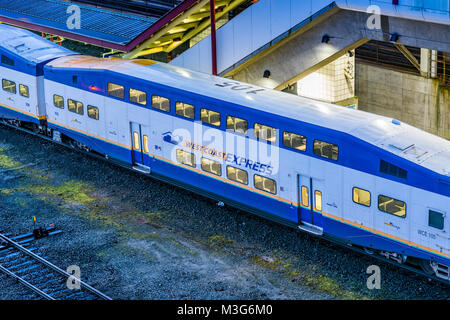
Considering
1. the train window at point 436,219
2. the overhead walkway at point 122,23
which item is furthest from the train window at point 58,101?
the train window at point 436,219

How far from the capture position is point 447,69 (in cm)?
3566

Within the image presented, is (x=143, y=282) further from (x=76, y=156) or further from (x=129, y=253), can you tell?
(x=76, y=156)

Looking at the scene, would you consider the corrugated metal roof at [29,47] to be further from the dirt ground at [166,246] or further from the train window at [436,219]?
the train window at [436,219]

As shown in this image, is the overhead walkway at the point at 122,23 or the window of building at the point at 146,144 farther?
the overhead walkway at the point at 122,23

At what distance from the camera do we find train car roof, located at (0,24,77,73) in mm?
36844

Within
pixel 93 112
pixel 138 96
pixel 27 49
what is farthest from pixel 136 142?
pixel 27 49

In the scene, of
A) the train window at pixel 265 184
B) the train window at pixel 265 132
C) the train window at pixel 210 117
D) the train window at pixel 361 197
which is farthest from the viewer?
the train window at pixel 210 117

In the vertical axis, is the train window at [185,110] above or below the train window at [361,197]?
above

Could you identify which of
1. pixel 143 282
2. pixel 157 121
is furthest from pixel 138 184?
pixel 143 282

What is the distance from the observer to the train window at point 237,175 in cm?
2856

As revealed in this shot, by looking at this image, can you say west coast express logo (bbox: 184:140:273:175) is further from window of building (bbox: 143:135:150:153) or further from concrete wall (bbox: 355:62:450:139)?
concrete wall (bbox: 355:62:450:139)

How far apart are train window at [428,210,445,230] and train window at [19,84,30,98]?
21.6 m

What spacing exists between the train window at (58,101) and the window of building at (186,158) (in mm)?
7810

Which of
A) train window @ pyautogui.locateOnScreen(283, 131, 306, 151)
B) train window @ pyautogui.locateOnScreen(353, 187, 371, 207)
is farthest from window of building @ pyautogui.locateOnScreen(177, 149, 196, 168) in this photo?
train window @ pyautogui.locateOnScreen(353, 187, 371, 207)
